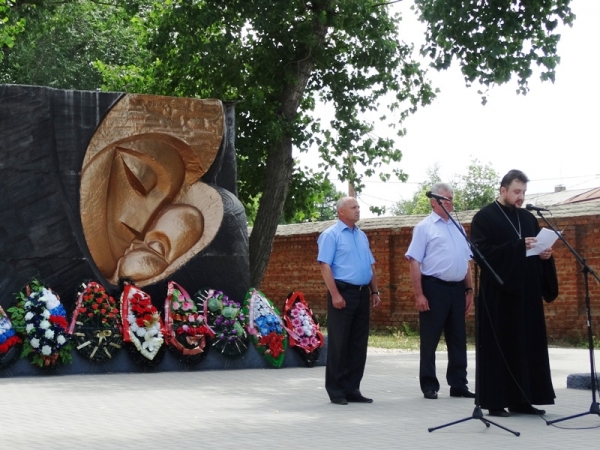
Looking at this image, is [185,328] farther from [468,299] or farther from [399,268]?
[399,268]

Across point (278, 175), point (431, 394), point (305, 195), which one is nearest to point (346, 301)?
point (431, 394)

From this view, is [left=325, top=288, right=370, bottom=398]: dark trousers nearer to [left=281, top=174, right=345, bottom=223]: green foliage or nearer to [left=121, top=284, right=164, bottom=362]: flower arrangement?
[left=121, top=284, right=164, bottom=362]: flower arrangement

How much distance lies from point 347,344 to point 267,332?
3.58m

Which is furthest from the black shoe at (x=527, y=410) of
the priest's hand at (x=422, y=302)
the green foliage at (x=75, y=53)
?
the green foliage at (x=75, y=53)

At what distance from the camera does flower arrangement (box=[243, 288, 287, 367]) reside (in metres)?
13.7

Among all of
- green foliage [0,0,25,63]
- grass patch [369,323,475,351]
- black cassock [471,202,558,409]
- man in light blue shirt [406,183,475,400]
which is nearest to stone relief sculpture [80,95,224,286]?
man in light blue shirt [406,183,475,400]

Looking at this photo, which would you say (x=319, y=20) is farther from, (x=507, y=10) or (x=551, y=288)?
(x=551, y=288)

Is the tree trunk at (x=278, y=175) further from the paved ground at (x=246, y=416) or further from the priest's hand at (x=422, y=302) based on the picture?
the priest's hand at (x=422, y=302)

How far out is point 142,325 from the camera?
517 inches

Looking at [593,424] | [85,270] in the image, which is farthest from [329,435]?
[85,270]

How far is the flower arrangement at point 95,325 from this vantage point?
12859 mm

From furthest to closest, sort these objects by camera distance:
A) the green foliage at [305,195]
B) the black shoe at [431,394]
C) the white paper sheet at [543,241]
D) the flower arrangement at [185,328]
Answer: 1. the green foliage at [305,195]
2. the flower arrangement at [185,328]
3. the black shoe at [431,394]
4. the white paper sheet at [543,241]

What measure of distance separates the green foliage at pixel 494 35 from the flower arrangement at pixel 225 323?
19.7 ft

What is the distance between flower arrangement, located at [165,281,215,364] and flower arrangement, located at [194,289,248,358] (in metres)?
0.11
